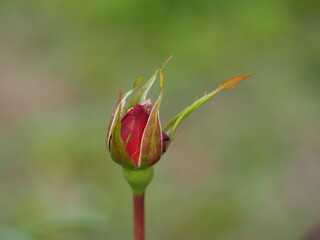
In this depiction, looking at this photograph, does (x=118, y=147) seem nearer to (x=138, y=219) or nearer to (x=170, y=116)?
(x=138, y=219)

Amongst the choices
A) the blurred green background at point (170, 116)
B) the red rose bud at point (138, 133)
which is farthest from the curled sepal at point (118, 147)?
the blurred green background at point (170, 116)

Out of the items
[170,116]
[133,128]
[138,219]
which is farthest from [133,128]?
[170,116]

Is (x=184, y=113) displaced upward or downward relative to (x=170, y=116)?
downward

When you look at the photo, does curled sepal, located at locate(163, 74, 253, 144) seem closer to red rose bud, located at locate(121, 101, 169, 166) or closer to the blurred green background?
red rose bud, located at locate(121, 101, 169, 166)

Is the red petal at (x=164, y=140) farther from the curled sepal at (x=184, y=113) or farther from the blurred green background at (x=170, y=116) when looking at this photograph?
the blurred green background at (x=170, y=116)

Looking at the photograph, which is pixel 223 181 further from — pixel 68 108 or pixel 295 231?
pixel 68 108

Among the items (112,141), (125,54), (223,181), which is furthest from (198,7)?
(112,141)

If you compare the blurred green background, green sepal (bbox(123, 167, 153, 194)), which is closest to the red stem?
green sepal (bbox(123, 167, 153, 194))
